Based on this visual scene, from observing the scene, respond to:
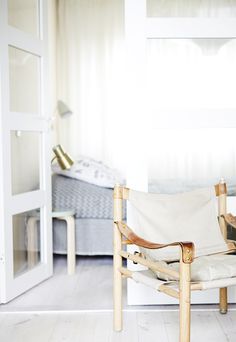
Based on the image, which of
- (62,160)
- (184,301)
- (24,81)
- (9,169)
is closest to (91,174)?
(62,160)

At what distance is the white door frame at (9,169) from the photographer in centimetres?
292

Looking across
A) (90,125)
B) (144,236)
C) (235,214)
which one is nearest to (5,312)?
(144,236)

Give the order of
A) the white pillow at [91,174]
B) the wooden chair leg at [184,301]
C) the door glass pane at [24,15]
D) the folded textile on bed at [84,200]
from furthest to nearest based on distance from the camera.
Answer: the white pillow at [91,174] → the folded textile on bed at [84,200] → the door glass pane at [24,15] → the wooden chair leg at [184,301]

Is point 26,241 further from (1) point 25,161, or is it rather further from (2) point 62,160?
(2) point 62,160

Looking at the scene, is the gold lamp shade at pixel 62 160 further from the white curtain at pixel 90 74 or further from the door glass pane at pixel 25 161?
the white curtain at pixel 90 74

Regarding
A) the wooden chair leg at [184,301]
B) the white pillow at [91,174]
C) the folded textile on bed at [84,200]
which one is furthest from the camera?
the white pillow at [91,174]

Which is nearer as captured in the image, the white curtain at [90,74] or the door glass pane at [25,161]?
the door glass pane at [25,161]

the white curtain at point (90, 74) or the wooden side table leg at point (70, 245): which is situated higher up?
the white curtain at point (90, 74)

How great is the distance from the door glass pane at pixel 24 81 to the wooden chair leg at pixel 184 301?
1.59 metres

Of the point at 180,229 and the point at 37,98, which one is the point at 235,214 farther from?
the point at 37,98

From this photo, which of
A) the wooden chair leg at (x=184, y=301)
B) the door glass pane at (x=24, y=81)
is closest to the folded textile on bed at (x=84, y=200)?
the door glass pane at (x=24, y=81)

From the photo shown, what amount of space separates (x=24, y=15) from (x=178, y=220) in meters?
1.70

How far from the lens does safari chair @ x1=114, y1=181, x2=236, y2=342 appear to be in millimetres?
2240

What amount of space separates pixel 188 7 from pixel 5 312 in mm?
1968
